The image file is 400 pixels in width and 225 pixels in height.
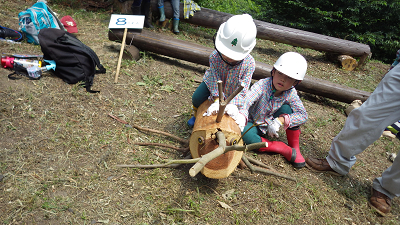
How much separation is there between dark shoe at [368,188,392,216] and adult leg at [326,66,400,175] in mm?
419

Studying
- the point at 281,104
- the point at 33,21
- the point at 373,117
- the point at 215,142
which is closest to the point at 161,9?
the point at 33,21

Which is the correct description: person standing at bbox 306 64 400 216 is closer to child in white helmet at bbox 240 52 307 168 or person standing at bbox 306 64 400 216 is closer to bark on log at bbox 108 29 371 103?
child in white helmet at bbox 240 52 307 168

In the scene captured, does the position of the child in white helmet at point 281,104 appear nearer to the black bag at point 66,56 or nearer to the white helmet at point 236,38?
the white helmet at point 236,38

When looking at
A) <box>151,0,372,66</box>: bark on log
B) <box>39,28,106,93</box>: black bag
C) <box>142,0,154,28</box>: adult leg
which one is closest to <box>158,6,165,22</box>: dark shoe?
<box>151,0,372,66</box>: bark on log

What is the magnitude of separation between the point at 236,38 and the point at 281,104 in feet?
3.25

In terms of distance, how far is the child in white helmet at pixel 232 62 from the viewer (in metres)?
2.47

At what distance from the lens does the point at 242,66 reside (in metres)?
2.74

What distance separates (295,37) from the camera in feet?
20.9

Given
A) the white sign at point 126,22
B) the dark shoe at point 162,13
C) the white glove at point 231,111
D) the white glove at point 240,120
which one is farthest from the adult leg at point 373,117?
the dark shoe at point 162,13

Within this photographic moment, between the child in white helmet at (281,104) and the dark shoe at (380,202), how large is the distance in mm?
764

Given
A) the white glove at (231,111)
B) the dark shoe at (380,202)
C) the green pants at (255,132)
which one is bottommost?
the dark shoe at (380,202)

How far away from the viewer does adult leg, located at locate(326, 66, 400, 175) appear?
7.97 feet

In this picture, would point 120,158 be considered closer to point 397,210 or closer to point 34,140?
point 34,140

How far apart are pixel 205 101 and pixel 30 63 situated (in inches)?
104
